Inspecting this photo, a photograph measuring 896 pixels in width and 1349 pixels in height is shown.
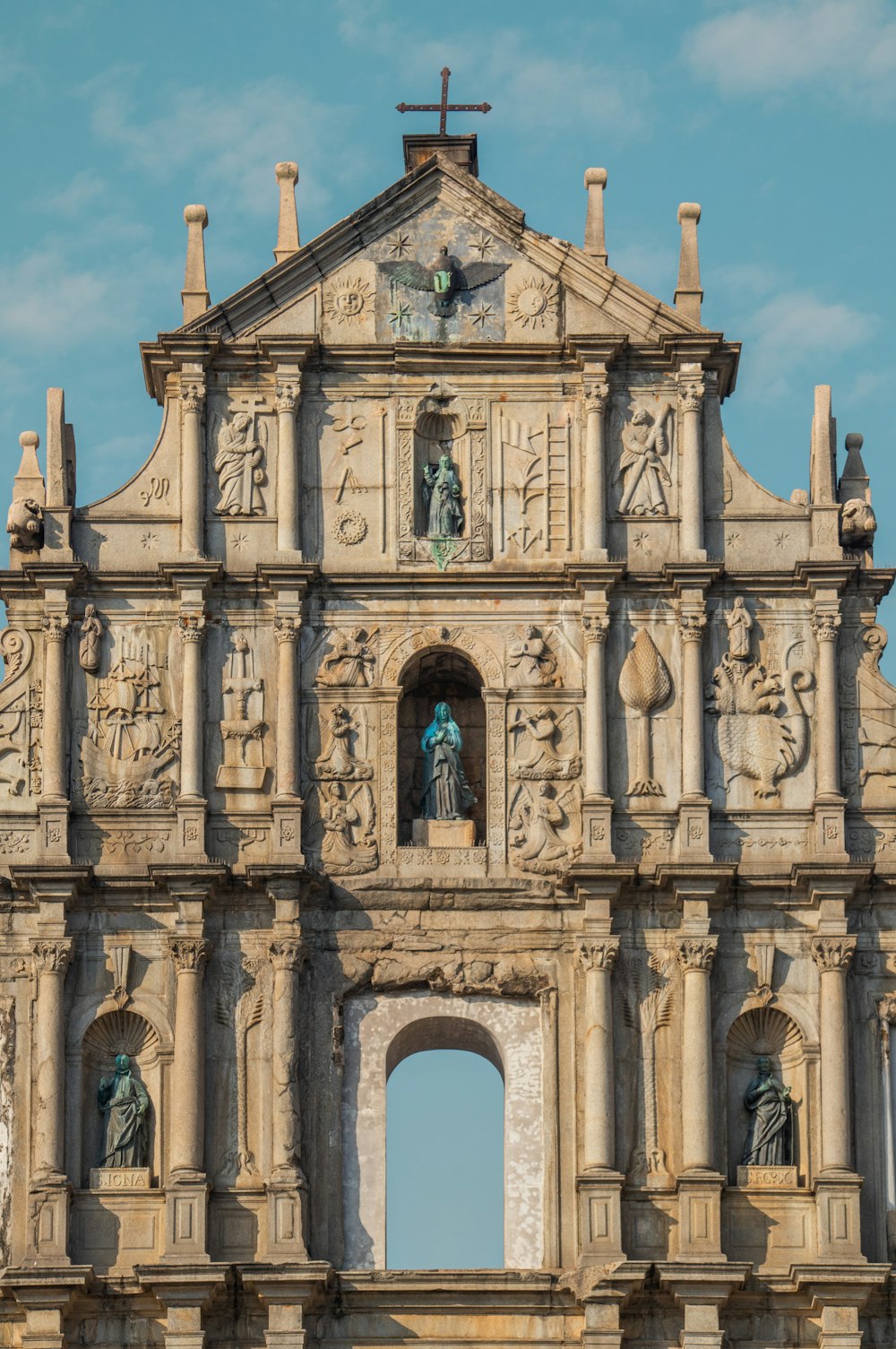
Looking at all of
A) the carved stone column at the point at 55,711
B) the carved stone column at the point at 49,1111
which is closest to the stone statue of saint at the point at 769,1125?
the carved stone column at the point at 49,1111

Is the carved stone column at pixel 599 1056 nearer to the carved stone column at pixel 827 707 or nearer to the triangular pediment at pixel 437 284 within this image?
the carved stone column at pixel 827 707

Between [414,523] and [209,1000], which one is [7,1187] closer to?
[209,1000]

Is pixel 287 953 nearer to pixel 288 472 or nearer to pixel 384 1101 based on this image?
pixel 384 1101

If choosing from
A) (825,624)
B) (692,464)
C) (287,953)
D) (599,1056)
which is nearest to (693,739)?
(825,624)

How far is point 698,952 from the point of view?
31.4 meters

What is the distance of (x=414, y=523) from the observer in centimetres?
3275

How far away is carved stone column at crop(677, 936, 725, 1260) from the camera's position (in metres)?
30.7

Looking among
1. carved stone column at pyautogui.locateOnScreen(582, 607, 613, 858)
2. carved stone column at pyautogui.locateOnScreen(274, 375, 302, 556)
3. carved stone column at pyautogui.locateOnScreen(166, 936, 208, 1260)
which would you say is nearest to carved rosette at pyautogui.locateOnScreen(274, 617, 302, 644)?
carved stone column at pyautogui.locateOnScreen(274, 375, 302, 556)

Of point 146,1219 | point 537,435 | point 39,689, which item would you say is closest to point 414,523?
point 537,435

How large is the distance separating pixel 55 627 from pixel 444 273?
4.29m

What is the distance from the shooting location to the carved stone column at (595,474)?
32469mm

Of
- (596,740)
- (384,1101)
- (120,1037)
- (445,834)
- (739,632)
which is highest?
(739,632)

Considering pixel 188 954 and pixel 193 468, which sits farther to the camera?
pixel 193 468

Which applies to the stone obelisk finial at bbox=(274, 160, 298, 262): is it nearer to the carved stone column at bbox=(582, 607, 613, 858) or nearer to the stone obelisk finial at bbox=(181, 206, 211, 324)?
the stone obelisk finial at bbox=(181, 206, 211, 324)
